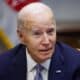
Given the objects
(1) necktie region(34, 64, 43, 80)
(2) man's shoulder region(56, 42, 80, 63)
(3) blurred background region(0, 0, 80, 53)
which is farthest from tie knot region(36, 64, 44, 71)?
(3) blurred background region(0, 0, 80, 53)

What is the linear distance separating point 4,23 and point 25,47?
99cm

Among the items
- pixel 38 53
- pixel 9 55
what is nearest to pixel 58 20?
pixel 9 55

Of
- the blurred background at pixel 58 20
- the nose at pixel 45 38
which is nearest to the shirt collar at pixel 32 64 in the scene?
the nose at pixel 45 38

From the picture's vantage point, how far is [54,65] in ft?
5.41

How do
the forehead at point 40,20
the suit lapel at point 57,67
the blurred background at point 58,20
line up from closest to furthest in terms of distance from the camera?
the forehead at point 40,20, the suit lapel at point 57,67, the blurred background at point 58,20

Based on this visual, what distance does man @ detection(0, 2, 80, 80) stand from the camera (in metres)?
1.53

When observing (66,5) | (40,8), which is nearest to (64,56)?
(40,8)

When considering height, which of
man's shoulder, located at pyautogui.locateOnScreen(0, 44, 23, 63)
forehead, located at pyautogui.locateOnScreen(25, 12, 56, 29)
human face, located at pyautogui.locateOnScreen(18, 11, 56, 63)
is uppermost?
forehead, located at pyautogui.locateOnScreen(25, 12, 56, 29)

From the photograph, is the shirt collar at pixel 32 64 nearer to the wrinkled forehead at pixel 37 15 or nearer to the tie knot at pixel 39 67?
the tie knot at pixel 39 67

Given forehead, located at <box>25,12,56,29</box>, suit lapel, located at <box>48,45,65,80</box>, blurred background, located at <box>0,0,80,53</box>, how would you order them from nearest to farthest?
forehead, located at <box>25,12,56,29</box> < suit lapel, located at <box>48,45,65,80</box> < blurred background, located at <box>0,0,80,53</box>

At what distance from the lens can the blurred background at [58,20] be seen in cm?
264

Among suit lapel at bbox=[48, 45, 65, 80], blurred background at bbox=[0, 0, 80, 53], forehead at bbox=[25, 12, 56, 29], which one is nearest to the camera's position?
forehead at bbox=[25, 12, 56, 29]

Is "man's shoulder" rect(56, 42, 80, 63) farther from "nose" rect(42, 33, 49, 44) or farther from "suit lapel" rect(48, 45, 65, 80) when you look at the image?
"nose" rect(42, 33, 49, 44)

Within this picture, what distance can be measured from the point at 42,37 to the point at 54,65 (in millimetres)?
173
